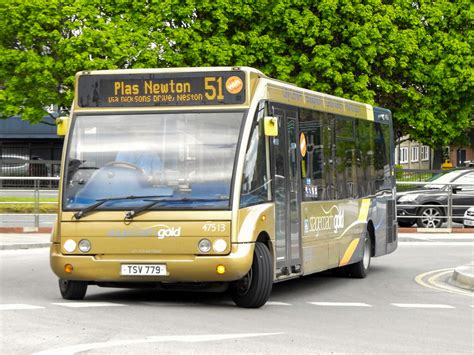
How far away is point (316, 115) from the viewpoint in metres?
17.2

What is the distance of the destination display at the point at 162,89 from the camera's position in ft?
47.6

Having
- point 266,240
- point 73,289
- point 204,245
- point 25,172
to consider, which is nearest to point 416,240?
point 266,240

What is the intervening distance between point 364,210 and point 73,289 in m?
6.27

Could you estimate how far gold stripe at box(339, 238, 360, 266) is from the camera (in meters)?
18.4

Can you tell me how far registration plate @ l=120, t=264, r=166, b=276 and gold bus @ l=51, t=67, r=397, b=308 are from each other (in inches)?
0.4

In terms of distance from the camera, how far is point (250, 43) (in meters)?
52.6

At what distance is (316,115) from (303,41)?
116 ft

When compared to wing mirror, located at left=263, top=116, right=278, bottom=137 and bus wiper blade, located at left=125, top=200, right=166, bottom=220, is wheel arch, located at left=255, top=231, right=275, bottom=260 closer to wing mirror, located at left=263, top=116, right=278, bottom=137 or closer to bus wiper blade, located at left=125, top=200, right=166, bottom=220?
wing mirror, located at left=263, top=116, right=278, bottom=137

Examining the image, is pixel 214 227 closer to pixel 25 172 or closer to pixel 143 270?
pixel 143 270

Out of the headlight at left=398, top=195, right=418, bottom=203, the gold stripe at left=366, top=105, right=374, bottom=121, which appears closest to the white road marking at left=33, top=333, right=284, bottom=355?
the gold stripe at left=366, top=105, right=374, bottom=121

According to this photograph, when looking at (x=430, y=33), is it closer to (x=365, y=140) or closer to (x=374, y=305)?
(x=365, y=140)

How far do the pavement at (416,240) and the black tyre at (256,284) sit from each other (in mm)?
4783

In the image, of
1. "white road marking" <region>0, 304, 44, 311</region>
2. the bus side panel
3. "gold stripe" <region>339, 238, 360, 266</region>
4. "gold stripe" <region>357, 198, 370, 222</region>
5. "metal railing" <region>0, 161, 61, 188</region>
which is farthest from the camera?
"metal railing" <region>0, 161, 61, 188</region>

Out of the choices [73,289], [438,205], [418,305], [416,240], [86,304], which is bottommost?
[418,305]
